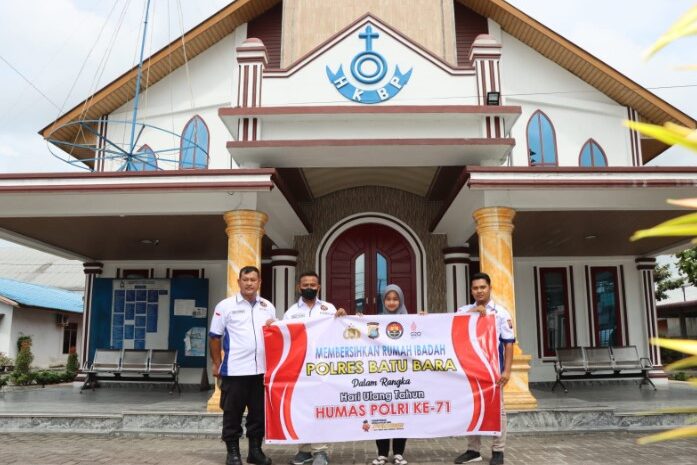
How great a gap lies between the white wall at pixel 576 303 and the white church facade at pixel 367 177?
0.05 meters

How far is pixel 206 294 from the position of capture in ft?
44.7

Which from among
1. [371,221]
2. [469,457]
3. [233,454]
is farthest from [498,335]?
[371,221]

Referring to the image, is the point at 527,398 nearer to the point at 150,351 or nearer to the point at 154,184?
the point at 154,184

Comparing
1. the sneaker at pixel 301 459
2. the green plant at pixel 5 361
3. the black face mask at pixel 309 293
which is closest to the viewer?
the sneaker at pixel 301 459

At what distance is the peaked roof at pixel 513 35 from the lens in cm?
1283

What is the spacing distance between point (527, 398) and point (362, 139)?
4343mm

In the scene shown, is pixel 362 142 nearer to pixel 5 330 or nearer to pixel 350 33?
pixel 350 33

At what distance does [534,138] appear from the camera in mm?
13203

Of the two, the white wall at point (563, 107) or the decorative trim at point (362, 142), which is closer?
the decorative trim at point (362, 142)

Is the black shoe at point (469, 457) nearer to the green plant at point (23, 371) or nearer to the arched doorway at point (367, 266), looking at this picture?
the arched doorway at point (367, 266)

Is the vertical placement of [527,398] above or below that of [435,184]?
below

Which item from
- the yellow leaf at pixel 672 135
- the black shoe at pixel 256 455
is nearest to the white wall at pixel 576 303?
the black shoe at pixel 256 455

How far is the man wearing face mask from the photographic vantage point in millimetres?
5812

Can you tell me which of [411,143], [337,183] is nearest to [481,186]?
[411,143]
